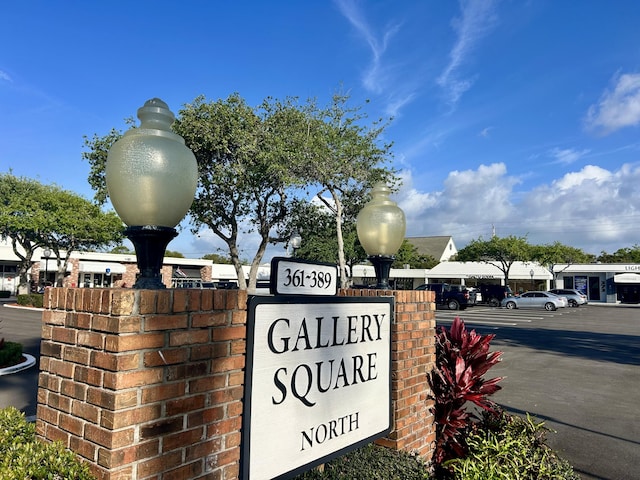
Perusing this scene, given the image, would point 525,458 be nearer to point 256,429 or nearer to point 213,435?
point 256,429

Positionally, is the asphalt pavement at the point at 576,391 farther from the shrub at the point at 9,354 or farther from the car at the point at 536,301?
the car at the point at 536,301

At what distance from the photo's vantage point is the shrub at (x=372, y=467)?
3219 mm

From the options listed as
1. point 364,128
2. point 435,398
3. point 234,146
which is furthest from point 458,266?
point 435,398

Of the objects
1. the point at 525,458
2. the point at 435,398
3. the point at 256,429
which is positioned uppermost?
the point at 256,429

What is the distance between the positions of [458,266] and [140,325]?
51.1 metres

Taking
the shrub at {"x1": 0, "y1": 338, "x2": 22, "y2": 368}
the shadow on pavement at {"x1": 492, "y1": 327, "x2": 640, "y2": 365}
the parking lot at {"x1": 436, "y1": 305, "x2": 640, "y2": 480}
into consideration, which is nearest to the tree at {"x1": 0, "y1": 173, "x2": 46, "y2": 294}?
the shrub at {"x1": 0, "y1": 338, "x2": 22, "y2": 368}

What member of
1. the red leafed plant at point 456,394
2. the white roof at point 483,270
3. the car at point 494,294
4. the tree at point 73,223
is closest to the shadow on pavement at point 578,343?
the red leafed plant at point 456,394

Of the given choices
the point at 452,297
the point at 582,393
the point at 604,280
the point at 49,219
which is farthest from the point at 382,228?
the point at 604,280

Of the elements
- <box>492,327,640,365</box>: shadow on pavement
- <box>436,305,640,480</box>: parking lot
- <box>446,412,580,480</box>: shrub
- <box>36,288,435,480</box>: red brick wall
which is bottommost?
<box>492,327,640,365</box>: shadow on pavement

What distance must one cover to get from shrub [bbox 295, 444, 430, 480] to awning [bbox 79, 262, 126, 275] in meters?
43.9

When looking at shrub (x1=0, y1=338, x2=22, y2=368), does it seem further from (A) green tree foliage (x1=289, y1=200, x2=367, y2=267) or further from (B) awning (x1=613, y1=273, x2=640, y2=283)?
(B) awning (x1=613, y1=273, x2=640, y2=283)

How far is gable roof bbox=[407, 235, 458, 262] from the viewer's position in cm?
→ 6894

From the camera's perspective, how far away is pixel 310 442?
2.96 metres

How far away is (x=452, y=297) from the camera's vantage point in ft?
106
